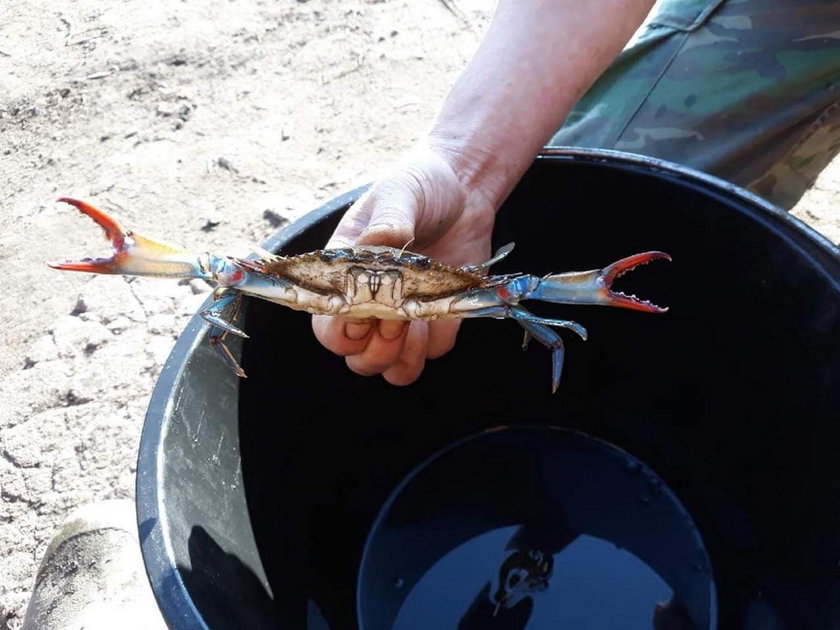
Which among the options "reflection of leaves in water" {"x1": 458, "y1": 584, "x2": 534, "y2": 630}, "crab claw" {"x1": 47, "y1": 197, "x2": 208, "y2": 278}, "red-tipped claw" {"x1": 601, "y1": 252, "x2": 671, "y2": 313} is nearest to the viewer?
"red-tipped claw" {"x1": 601, "y1": 252, "x2": 671, "y2": 313}

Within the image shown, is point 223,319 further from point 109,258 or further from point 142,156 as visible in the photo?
point 142,156

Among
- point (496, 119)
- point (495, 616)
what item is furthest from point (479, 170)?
point (495, 616)

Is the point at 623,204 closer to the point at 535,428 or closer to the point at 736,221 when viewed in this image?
the point at 736,221

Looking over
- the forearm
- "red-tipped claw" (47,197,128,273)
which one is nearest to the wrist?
the forearm

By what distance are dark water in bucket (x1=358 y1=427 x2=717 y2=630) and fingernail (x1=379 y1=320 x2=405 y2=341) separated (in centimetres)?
71

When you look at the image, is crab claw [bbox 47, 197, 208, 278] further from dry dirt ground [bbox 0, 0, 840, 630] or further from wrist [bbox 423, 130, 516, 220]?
dry dirt ground [bbox 0, 0, 840, 630]

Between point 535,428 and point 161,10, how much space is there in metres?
3.17

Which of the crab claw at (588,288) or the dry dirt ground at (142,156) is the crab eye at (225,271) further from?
the dry dirt ground at (142,156)

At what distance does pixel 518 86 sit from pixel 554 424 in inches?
41.3

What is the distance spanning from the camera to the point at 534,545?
7.22 ft

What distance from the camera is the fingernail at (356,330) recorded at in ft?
5.71

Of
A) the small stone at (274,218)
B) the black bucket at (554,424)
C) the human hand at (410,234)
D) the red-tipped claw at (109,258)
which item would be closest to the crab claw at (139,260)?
the red-tipped claw at (109,258)

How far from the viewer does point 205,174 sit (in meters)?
3.44

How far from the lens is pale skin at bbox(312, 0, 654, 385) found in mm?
1906
